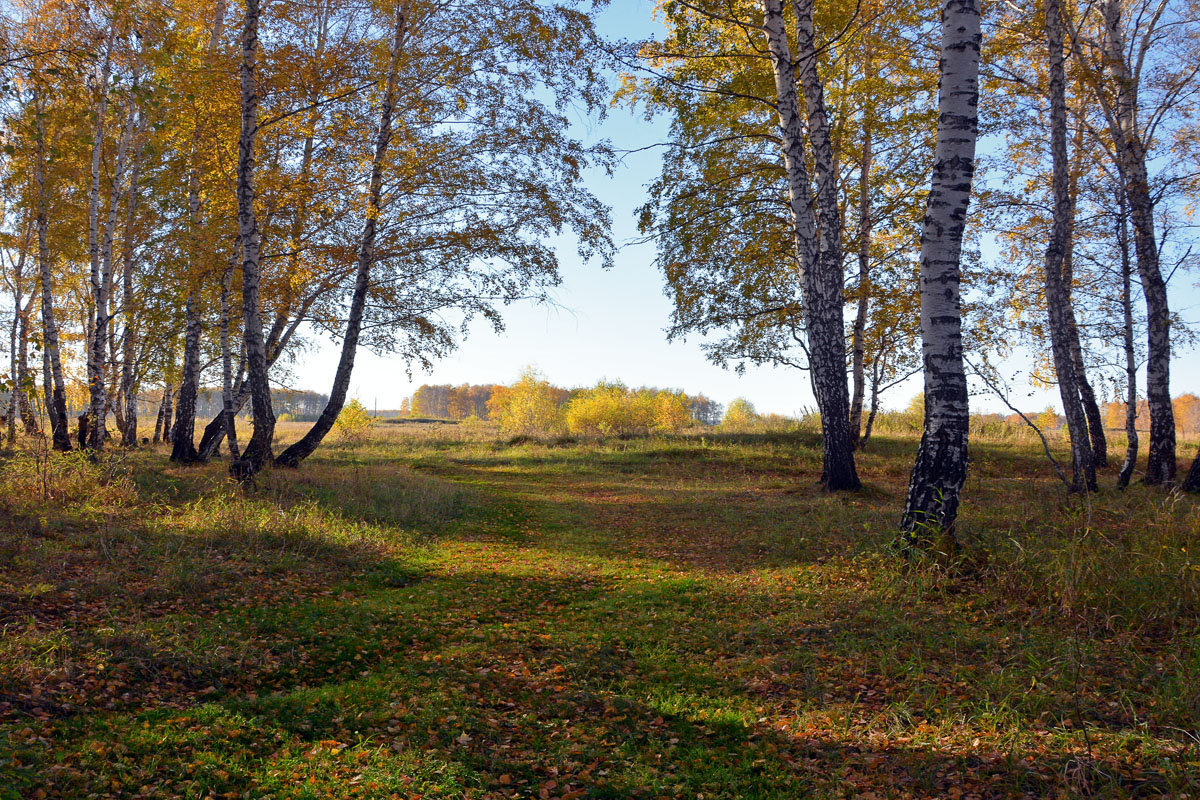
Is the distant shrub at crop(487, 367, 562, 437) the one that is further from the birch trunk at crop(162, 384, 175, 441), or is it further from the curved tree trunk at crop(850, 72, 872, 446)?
the curved tree trunk at crop(850, 72, 872, 446)

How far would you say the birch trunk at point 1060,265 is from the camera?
11156 mm

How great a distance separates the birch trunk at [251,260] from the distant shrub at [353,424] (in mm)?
20615

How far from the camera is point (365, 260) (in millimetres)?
14055

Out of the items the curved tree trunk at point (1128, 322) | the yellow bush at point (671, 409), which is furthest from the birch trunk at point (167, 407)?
the yellow bush at point (671, 409)

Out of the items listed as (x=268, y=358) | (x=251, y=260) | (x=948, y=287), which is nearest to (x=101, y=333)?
(x=268, y=358)

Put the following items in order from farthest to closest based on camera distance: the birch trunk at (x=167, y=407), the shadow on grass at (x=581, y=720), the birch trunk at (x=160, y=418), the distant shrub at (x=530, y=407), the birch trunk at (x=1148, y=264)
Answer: the distant shrub at (x=530, y=407) → the birch trunk at (x=160, y=418) → the birch trunk at (x=167, y=407) → the birch trunk at (x=1148, y=264) → the shadow on grass at (x=581, y=720)

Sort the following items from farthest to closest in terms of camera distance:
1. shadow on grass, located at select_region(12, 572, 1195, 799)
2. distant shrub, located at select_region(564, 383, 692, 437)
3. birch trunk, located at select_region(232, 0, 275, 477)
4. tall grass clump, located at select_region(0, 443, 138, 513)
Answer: distant shrub, located at select_region(564, 383, 692, 437) → birch trunk, located at select_region(232, 0, 275, 477) → tall grass clump, located at select_region(0, 443, 138, 513) → shadow on grass, located at select_region(12, 572, 1195, 799)

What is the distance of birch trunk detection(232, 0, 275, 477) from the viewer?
423 inches

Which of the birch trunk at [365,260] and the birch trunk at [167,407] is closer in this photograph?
the birch trunk at [365,260]

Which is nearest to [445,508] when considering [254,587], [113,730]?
[254,587]

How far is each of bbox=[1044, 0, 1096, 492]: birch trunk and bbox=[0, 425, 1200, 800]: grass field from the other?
288cm

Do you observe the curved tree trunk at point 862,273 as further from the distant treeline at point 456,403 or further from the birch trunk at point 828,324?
the distant treeline at point 456,403

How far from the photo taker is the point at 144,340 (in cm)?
1717

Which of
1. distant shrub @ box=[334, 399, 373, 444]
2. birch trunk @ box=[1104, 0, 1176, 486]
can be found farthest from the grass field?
distant shrub @ box=[334, 399, 373, 444]
